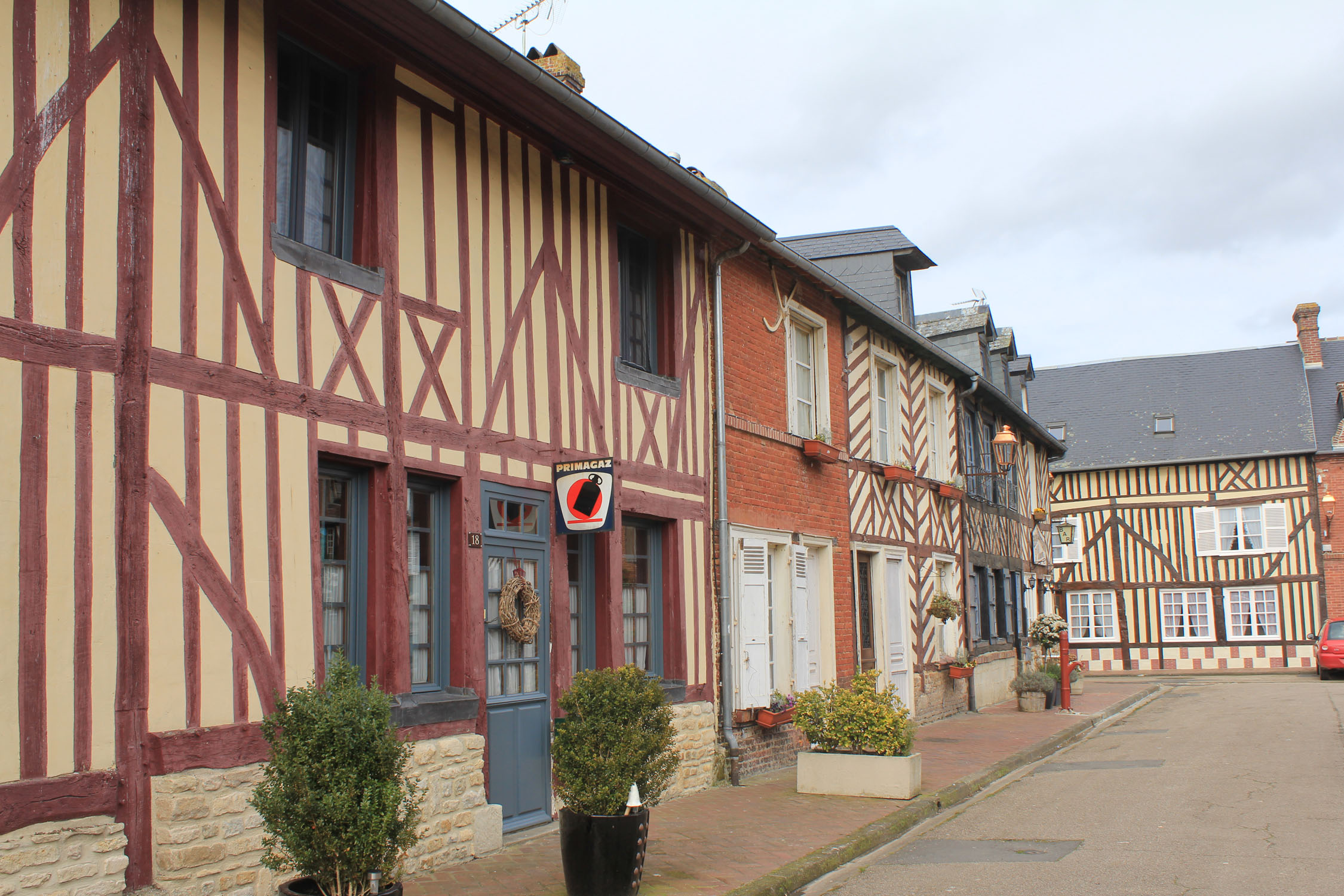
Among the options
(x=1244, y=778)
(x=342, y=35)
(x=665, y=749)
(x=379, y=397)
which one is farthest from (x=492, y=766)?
(x=1244, y=778)

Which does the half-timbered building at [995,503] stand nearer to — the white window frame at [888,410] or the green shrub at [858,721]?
the white window frame at [888,410]

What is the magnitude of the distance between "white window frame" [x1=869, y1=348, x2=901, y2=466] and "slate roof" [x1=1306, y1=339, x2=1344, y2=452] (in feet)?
71.0

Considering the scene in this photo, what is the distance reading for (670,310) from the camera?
9.91 meters

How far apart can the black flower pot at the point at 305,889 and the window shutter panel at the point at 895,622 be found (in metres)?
10.1

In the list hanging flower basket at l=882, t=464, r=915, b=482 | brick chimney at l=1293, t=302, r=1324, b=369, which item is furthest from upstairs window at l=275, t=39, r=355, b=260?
brick chimney at l=1293, t=302, r=1324, b=369

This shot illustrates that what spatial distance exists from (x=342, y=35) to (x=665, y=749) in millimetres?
4428

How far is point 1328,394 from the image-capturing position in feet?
108

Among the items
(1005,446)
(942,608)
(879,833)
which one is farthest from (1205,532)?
(879,833)

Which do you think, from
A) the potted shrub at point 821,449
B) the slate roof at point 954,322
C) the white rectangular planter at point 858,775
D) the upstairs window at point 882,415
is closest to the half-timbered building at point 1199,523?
the slate roof at point 954,322

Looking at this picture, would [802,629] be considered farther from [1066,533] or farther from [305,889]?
[1066,533]

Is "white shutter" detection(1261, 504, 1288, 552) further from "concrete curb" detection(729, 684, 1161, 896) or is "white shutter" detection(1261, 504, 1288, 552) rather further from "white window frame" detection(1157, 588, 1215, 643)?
"concrete curb" detection(729, 684, 1161, 896)

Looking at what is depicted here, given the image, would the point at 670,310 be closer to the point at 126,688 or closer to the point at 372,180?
the point at 372,180

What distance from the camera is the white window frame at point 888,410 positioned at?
14297 millimetres

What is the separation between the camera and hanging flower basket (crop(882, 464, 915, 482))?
1433 cm
